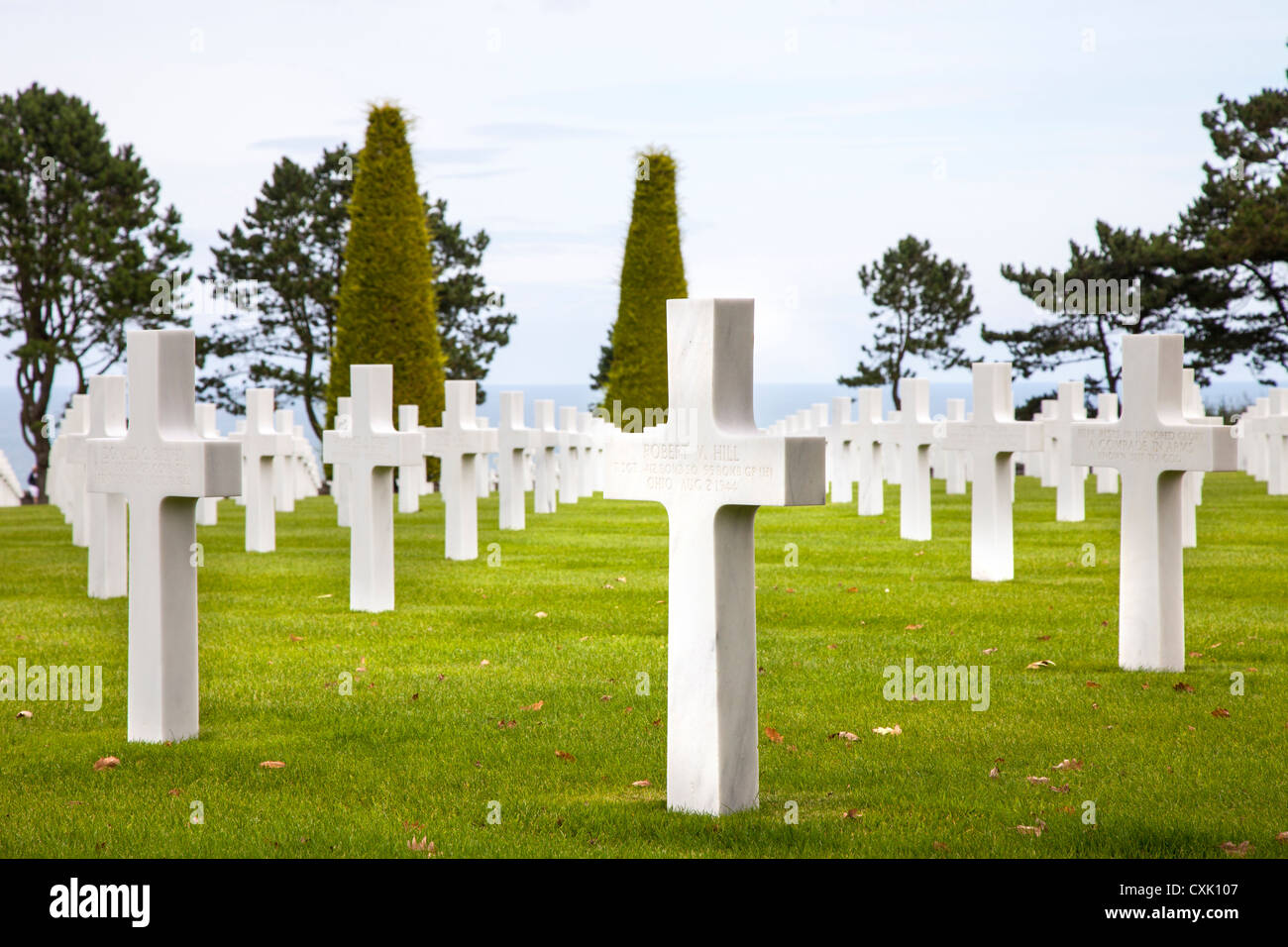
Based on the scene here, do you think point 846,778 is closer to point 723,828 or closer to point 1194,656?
point 723,828

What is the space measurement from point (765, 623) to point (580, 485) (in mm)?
17873

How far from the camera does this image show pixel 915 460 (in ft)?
57.0

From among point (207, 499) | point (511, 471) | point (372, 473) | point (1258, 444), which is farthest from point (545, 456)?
point (1258, 444)

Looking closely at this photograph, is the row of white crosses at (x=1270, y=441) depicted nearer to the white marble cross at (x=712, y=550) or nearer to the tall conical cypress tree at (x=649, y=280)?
the tall conical cypress tree at (x=649, y=280)

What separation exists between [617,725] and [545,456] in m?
14.6

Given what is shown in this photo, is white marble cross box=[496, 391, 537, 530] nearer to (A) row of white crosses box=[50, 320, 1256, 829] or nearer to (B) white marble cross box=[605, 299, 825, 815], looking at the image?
(A) row of white crosses box=[50, 320, 1256, 829]

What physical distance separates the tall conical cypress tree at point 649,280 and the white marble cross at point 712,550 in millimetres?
28316

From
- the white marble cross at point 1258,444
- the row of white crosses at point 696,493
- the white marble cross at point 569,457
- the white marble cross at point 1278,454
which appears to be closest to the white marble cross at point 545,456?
the white marble cross at point 569,457

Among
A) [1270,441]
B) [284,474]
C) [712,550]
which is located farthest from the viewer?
[1270,441]

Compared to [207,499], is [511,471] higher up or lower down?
higher up

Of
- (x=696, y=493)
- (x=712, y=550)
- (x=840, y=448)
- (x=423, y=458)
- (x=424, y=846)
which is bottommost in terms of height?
(x=424, y=846)

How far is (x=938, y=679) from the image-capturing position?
27.7ft

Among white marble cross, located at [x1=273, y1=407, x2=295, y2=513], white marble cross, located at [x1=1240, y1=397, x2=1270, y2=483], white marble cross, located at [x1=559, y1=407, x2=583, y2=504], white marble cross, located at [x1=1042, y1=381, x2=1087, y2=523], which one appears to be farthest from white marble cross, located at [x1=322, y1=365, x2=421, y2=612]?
white marble cross, located at [x1=1240, y1=397, x2=1270, y2=483]

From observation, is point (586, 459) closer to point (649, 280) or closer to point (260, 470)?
point (649, 280)
